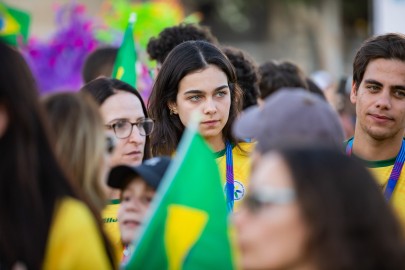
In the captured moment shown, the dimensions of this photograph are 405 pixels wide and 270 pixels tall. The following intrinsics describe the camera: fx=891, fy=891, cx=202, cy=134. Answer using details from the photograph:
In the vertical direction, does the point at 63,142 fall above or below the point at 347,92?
above

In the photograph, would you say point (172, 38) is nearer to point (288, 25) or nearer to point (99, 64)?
point (99, 64)

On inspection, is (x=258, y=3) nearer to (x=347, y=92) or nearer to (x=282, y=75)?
(x=347, y=92)

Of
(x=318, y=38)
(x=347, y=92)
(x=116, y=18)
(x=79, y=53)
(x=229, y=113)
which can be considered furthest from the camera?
(x=318, y=38)

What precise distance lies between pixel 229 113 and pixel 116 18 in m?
10.1

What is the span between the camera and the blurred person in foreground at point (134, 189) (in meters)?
3.83

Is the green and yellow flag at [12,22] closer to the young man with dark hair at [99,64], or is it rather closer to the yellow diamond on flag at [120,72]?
the yellow diamond on flag at [120,72]

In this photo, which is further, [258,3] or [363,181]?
[258,3]

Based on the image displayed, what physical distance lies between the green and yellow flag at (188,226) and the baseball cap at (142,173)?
0.43 metres

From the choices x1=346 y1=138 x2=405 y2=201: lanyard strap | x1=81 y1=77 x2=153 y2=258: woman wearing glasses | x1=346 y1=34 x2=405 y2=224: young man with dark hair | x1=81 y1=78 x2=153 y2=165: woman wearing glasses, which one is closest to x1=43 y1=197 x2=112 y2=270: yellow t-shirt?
x1=81 y1=77 x2=153 y2=258: woman wearing glasses

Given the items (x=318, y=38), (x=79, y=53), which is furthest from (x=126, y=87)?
(x=318, y=38)

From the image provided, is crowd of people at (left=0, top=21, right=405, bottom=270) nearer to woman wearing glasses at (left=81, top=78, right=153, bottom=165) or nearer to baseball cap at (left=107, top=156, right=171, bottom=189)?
baseball cap at (left=107, top=156, right=171, bottom=189)

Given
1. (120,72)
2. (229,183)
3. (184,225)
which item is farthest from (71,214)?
(120,72)

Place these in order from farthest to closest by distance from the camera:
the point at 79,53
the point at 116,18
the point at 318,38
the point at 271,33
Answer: the point at 271,33 → the point at 318,38 → the point at 116,18 → the point at 79,53

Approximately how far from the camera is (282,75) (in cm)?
746
